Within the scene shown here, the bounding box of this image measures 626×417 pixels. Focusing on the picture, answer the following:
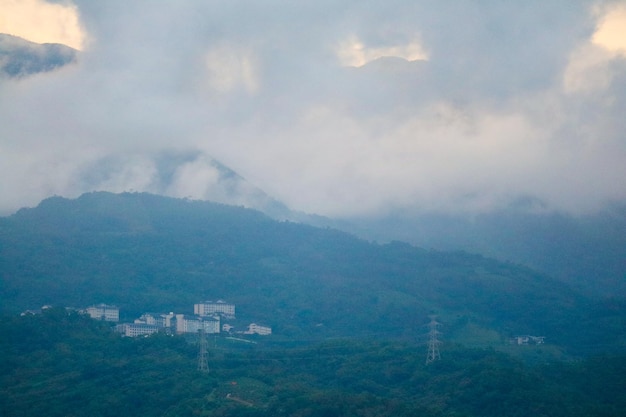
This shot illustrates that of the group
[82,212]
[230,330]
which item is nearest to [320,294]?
[230,330]

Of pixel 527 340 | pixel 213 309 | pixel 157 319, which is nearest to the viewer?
pixel 527 340

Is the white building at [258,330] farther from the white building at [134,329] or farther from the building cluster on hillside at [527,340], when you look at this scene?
the building cluster on hillside at [527,340]

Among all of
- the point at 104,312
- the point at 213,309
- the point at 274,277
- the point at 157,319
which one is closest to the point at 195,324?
the point at 157,319

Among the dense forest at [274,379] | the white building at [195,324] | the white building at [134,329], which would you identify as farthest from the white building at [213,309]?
the dense forest at [274,379]

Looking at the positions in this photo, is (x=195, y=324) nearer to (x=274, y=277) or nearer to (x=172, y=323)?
(x=172, y=323)

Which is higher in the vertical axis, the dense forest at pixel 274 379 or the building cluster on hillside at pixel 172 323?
the building cluster on hillside at pixel 172 323

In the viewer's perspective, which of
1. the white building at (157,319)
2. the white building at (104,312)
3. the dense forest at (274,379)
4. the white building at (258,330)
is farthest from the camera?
the white building at (258,330)

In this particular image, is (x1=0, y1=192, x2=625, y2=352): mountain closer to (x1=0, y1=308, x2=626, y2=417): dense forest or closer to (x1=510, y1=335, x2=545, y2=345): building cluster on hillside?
(x1=510, y1=335, x2=545, y2=345): building cluster on hillside
